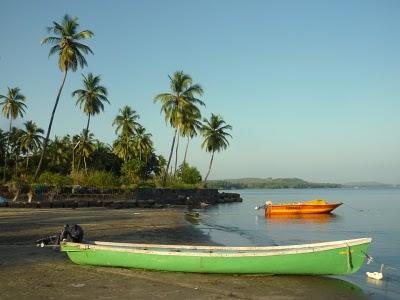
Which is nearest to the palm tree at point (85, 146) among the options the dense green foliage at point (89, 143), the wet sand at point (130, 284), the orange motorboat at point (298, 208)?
the dense green foliage at point (89, 143)

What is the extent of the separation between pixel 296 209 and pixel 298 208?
29 cm

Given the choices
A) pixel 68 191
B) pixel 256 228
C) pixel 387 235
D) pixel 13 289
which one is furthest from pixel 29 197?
pixel 13 289

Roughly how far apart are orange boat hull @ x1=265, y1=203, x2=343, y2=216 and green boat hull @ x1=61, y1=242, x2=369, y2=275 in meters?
33.3

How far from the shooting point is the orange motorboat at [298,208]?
149 ft

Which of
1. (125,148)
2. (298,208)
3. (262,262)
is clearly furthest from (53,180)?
(262,262)

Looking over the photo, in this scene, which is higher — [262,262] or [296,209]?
[296,209]

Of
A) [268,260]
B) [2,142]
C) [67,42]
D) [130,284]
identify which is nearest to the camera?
[130,284]

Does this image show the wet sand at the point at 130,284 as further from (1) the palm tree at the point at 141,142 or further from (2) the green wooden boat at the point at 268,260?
(1) the palm tree at the point at 141,142

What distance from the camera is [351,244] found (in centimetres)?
1211

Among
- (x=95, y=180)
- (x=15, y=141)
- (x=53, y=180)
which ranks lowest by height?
(x=53, y=180)

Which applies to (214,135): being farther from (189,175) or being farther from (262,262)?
(262,262)

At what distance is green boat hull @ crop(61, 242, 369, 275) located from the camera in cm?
1208

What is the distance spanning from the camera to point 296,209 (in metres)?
46.1

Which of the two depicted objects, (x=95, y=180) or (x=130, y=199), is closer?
(x=130, y=199)
